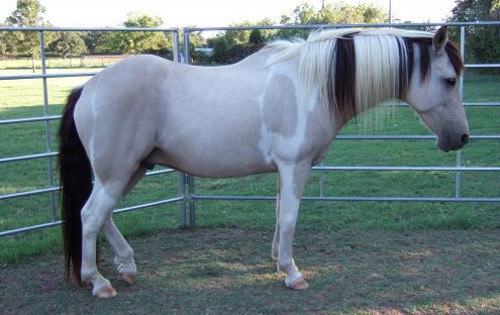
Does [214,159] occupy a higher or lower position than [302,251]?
higher

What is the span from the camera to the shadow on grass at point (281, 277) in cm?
325

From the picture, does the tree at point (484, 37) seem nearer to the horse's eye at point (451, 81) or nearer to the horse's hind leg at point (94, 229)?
the horse's eye at point (451, 81)

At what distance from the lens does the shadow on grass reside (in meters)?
3.25

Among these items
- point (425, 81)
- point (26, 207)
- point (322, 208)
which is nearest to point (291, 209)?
point (425, 81)

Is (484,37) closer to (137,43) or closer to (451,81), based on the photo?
(137,43)

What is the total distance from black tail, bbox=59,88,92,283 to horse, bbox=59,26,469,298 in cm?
11

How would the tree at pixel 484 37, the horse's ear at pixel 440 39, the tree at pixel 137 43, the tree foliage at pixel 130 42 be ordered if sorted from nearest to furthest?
1. the horse's ear at pixel 440 39
2. the tree foliage at pixel 130 42
3. the tree at pixel 137 43
4. the tree at pixel 484 37

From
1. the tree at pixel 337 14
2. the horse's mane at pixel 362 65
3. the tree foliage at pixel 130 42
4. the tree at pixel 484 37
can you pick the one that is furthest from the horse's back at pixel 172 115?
the tree at pixel 337 14

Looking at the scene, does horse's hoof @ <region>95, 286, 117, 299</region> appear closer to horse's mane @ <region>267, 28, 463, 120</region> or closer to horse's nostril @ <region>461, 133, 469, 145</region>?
horse's mane @ <region>267, 28, 463, 120</region>

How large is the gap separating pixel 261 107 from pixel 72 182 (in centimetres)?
140

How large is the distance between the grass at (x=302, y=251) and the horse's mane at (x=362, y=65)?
76 cm

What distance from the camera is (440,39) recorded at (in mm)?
3193

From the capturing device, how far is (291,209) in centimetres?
343

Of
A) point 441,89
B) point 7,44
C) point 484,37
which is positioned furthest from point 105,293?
point 484,37
